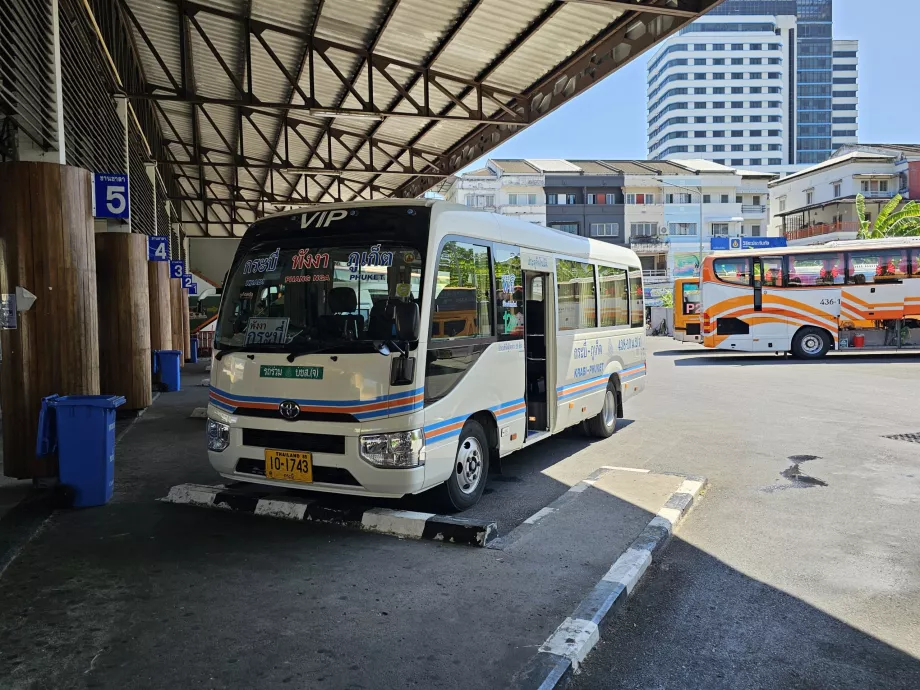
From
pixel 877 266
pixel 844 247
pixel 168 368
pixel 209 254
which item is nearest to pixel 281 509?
pixel 168 368

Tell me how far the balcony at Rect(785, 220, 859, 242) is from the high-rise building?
205ft

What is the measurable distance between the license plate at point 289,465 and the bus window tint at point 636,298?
21.7ft

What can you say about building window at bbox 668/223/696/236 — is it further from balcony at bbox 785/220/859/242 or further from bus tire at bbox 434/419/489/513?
bus tire at bbox 434/419/489/513

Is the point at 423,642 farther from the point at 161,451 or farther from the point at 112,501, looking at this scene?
the point at 161,451

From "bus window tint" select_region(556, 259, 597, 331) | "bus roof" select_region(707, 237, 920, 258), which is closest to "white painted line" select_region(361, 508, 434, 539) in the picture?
"bus window tint" select_region(556, 259, 597, 331)

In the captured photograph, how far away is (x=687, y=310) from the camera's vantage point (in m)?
29.9

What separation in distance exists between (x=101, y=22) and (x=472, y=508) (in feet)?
33.2

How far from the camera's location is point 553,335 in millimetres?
8102

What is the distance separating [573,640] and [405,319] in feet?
8.20

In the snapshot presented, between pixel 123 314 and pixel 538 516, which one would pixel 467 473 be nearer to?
pixel 538 516

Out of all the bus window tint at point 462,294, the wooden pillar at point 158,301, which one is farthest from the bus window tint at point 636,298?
the wooden pillar at point 158,301

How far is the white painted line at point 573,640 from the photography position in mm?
3613

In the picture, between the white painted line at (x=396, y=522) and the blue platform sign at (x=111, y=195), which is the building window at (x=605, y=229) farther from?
the white painted line at (x=396, y=522)

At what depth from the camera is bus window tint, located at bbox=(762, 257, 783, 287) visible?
2277cm
